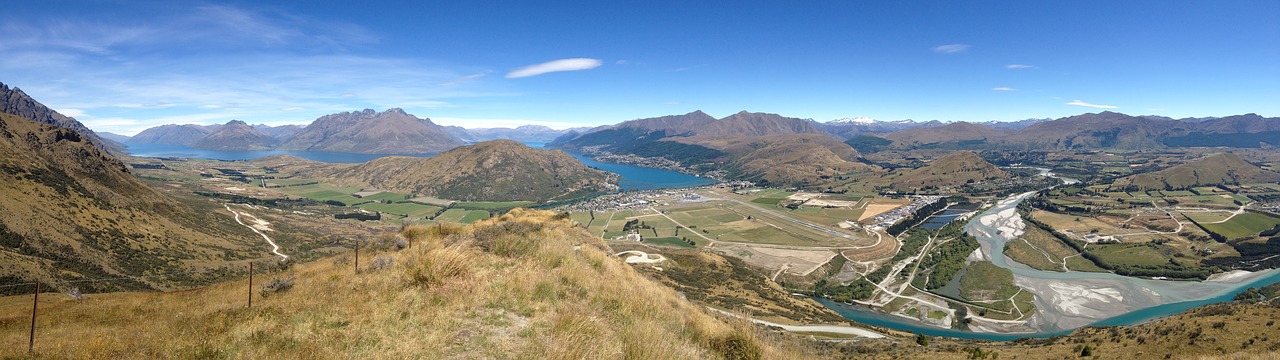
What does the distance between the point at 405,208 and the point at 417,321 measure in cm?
17660

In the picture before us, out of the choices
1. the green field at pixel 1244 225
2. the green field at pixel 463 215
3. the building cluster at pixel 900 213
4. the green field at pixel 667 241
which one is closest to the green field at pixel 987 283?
the building cluster at pixel 900 213

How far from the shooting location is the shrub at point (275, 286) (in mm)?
11741

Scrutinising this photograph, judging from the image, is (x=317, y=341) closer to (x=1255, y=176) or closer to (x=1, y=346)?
(x=1, y=346)

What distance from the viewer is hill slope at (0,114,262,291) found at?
46.7m

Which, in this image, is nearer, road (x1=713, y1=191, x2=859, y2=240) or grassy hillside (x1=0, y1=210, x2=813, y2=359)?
grassy hillside (x1=0, y1=210, x2=813, y2=359)

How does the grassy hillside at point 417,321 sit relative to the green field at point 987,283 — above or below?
above

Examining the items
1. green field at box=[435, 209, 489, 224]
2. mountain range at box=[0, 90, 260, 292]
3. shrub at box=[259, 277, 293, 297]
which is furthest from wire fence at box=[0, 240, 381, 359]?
green field at box=[435, 209, 489, 224]

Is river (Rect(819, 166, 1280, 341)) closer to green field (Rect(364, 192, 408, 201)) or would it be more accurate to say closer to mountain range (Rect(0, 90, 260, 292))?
mountain range (Rect(0, 90, 260, 292))

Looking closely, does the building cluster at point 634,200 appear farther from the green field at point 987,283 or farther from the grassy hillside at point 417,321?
the grassy hillside at point 417,321

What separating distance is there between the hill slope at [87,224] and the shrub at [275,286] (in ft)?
121

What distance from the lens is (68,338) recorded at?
8.00 meters

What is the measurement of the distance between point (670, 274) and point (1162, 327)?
4515cm

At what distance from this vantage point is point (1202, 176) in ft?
576

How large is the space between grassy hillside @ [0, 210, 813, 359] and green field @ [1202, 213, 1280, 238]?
148 meters
